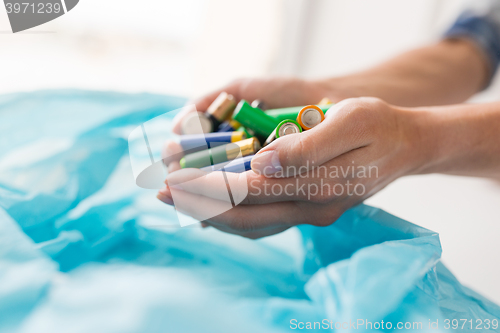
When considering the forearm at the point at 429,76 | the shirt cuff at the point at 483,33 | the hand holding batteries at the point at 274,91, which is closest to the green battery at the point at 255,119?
the hand holding batteries at the point at 274,91

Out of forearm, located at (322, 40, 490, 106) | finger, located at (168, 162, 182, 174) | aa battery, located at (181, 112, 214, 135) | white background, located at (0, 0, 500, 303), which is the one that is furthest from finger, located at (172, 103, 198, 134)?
white background, located at (0, 0, 500, 303)

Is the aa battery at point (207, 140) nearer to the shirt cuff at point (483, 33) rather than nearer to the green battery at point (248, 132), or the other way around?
the green battery at point (248, 132)

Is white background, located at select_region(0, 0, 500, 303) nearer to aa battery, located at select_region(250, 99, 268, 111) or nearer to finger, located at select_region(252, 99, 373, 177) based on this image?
aa battery, located at select_region(250, 99, 268, 111)

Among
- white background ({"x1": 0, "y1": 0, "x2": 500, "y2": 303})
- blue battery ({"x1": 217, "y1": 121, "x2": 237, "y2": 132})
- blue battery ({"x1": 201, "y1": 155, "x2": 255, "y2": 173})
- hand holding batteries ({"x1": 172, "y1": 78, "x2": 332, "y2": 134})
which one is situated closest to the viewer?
blue battery ({"x1": 201, "y1": 155, "x2": 255, "y2": 173})

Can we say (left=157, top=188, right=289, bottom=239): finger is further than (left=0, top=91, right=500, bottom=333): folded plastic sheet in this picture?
Yes

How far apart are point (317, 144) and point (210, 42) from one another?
1417 millimetres

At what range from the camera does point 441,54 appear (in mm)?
988

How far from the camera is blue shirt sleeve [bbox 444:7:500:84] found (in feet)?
3.14

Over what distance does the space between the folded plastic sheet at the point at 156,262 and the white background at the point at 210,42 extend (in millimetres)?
565

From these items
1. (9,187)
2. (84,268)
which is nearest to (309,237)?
(84,268)

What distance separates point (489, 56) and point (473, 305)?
2.76 ft

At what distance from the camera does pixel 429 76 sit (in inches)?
37.6

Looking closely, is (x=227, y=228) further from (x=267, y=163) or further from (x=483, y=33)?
(x=483, y=33)

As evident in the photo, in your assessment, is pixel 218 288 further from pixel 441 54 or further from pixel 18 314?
pixel 441 54
